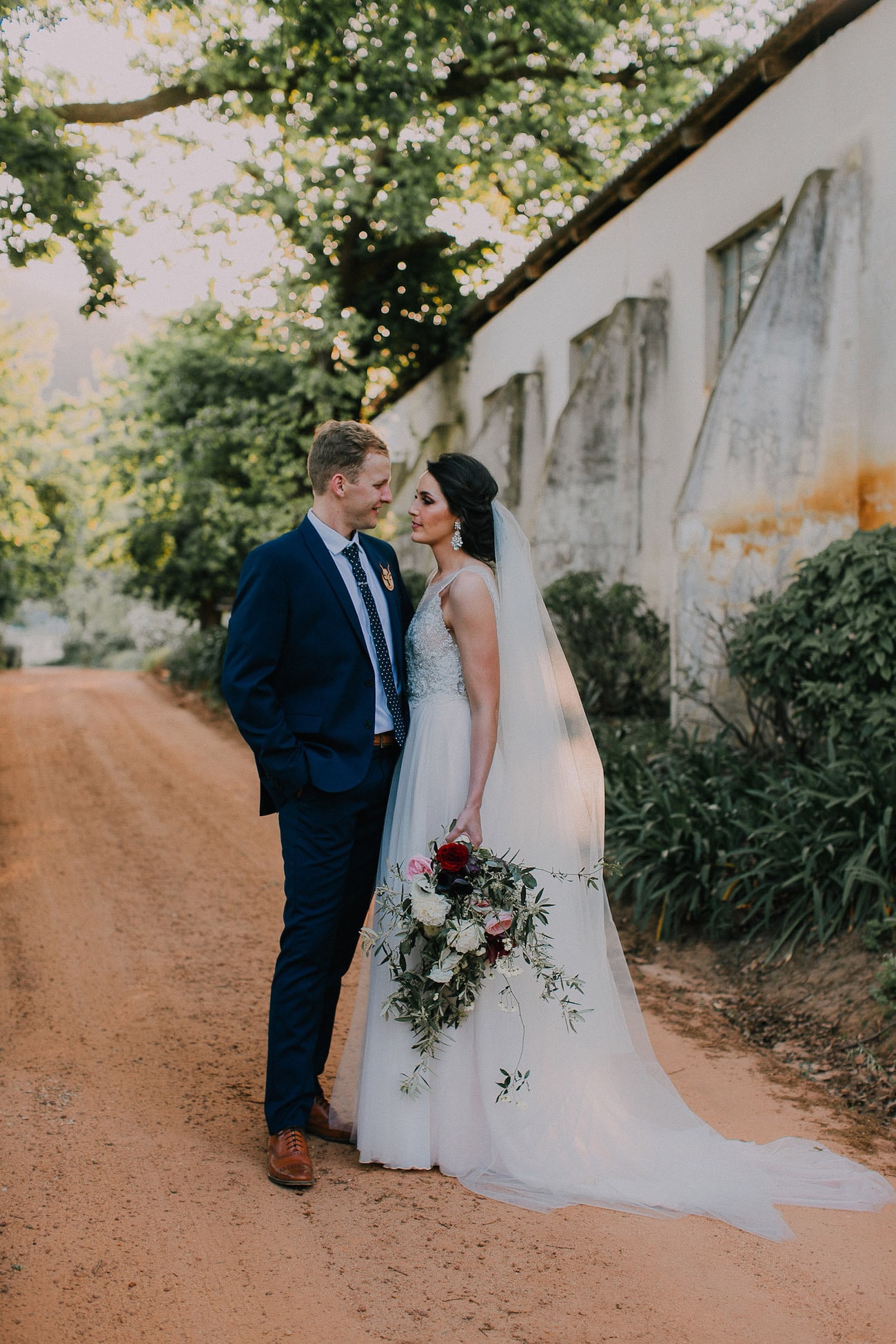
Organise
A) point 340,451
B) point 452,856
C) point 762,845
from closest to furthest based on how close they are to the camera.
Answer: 1. point 452,856
2. point 340,451
3. point 762,845

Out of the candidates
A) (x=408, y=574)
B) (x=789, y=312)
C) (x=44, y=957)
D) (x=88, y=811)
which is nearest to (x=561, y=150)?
(x=408, y=574)

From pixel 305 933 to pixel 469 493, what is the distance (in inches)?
62.4

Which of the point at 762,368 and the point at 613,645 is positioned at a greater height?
the point at 762,368

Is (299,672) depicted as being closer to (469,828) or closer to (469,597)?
(469,597)

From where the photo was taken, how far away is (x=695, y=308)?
432 inches

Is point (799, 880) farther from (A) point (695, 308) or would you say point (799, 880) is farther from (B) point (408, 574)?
(B) point (408, 574)

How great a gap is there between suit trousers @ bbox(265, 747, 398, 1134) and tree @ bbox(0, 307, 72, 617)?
2534 cm

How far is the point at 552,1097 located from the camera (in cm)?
355

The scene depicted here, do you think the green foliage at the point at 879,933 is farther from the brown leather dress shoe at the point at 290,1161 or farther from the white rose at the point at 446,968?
the brown leather dress shoe at the point at 290,1161

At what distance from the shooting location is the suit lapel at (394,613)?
3834 millimetres

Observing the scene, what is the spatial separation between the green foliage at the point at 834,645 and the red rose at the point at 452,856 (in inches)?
136

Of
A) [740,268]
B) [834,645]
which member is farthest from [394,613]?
[740,268]

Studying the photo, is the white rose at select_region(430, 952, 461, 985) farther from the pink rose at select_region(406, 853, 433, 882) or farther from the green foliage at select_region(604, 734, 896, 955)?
the green foliage at select_region(604, 734, 896, 955)

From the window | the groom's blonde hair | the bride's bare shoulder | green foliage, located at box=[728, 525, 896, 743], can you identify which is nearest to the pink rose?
the bride's bare shoulder
